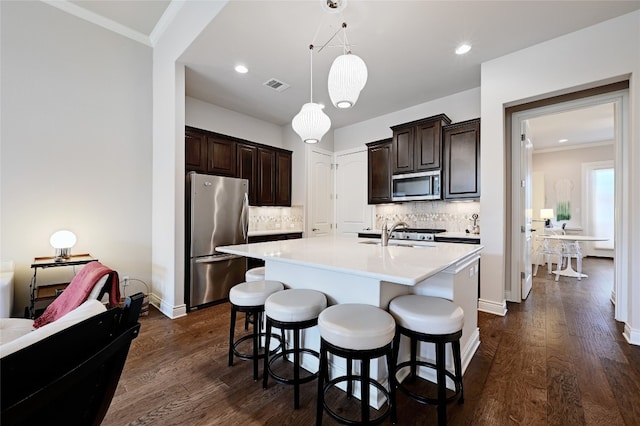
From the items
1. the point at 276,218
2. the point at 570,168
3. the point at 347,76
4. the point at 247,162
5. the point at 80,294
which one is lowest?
the point at 80,294

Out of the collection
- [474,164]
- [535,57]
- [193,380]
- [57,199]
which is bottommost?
[193,380]

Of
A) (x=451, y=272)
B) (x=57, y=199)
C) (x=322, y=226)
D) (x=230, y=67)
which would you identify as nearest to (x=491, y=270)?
(x=451, y=272)

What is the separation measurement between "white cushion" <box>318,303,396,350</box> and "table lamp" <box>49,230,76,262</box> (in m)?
3.00

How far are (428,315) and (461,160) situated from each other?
295 centimetres

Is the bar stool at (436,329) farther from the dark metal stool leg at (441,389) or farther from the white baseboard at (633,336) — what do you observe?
the white baseboard at (633,336)

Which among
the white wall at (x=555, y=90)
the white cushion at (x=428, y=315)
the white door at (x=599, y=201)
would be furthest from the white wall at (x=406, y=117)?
the white door at (x=599, y=201)

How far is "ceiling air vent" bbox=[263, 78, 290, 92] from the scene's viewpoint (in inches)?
141

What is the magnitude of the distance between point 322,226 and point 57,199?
388 cm

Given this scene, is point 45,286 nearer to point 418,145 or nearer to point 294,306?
point 294,306

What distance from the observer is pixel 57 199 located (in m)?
2.98

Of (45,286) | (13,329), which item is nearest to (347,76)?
(13,329)

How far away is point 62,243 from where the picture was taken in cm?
280

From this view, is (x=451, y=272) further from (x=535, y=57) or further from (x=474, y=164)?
(x=535, y=57)

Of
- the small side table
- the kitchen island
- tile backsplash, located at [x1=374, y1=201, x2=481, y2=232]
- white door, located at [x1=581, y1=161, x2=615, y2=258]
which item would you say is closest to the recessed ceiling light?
tile backsplash, located at [x1=374, y1=201, x2=481, y2=232]
